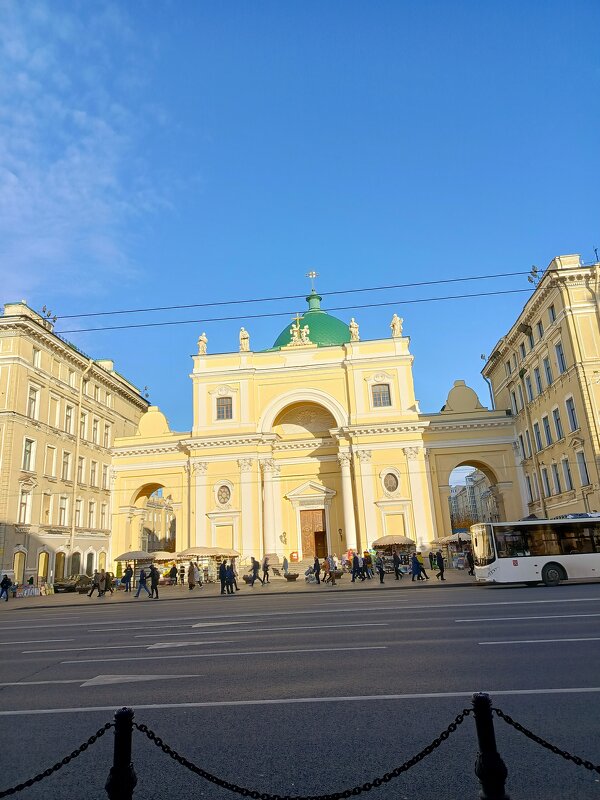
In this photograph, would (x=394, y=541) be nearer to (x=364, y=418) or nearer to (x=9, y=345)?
(x=364, y=418)

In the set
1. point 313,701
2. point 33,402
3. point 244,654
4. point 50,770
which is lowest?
point 313,701

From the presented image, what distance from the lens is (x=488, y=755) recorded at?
125 inches

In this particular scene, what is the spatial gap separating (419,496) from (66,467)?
24.6 m

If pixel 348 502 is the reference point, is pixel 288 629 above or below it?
below

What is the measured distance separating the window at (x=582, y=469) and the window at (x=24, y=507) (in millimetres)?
31655

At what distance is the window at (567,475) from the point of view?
108 ft

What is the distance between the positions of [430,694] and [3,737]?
4.37 meters

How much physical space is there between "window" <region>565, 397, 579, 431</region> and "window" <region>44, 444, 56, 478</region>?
3184 centimetres

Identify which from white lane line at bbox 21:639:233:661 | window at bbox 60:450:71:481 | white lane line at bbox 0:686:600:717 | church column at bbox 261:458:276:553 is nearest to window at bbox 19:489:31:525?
window at bbox 60:450:71:481

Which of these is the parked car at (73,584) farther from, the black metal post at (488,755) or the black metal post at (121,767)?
the black metal post at (488,755)

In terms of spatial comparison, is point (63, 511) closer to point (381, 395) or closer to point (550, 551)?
point (381, 395)

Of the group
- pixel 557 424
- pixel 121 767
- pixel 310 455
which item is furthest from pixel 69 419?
pixel 121 767

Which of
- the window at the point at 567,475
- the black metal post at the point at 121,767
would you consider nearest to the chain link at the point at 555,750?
the black metal post at the point at 121,767

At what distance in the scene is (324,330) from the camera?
168ft
